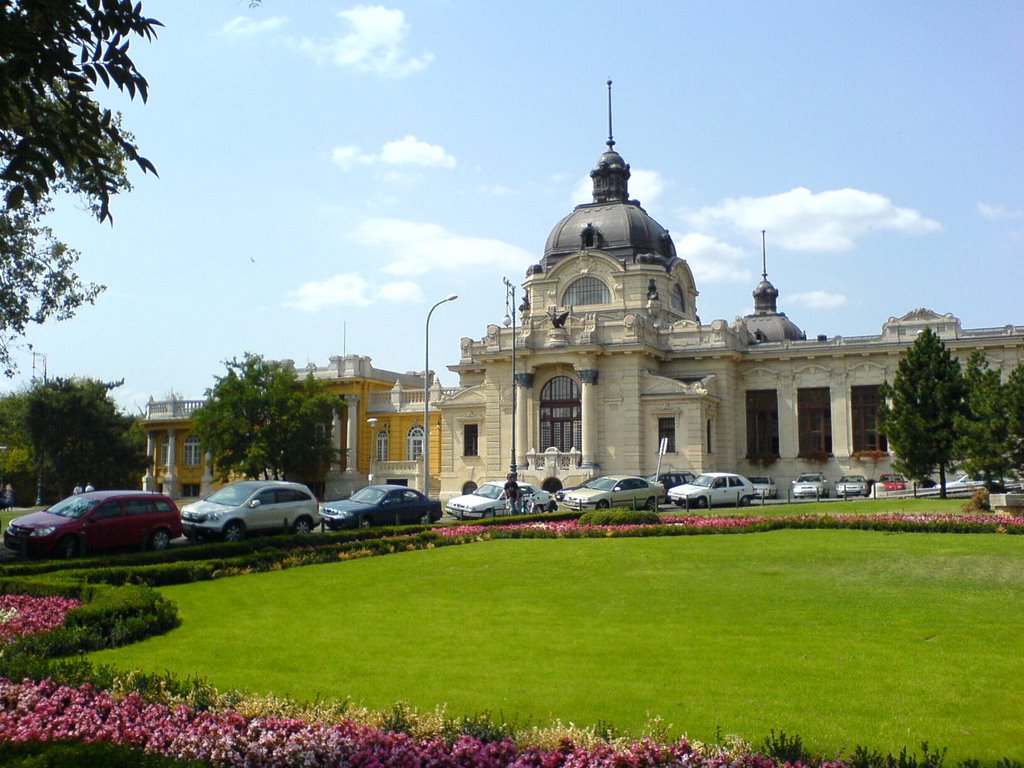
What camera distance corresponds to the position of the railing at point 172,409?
65.2 m

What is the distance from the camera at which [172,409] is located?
6569 centimetres

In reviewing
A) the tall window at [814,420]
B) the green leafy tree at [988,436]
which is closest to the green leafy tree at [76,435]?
the tall window at [814,420]

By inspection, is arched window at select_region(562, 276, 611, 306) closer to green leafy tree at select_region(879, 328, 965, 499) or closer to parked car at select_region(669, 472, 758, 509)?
parked car at select_region(669, 472, 758, 509)

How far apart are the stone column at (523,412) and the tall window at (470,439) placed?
3369 millimetres

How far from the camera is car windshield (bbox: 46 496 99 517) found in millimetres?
22375

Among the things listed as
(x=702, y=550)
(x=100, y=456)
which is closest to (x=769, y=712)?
(x=702, y=550)

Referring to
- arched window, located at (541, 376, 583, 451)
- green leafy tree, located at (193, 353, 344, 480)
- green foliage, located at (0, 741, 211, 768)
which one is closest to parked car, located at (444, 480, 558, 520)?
arched window, located at (541, 376, 583, 451)

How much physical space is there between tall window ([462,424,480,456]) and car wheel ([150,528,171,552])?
33510 mm

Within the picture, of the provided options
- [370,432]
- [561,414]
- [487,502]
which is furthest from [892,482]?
[370,432]

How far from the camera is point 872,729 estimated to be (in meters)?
7.91

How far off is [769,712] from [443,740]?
292cm

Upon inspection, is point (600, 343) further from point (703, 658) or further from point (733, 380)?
point (703, 658)

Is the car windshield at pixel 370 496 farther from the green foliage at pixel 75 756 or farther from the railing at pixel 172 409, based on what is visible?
the railing at pixel 172 409

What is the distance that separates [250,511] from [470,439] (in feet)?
103
